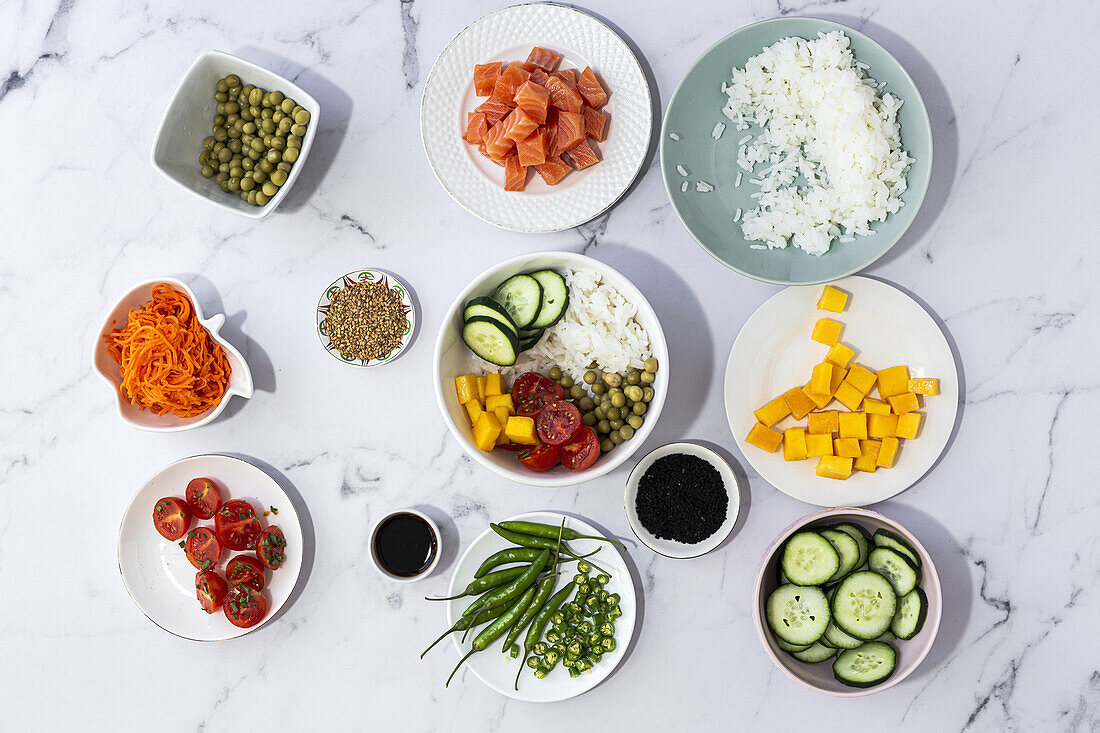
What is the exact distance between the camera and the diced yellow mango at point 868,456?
2283mm

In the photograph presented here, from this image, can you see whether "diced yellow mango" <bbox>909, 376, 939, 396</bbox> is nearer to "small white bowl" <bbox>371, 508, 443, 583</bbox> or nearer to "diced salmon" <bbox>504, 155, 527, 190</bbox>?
"diced salmon" <bbox>504, 155, 527, 190</bbox>

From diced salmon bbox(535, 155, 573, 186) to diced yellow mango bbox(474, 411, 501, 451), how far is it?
2.47ft

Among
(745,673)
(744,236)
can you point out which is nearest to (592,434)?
(744,236)

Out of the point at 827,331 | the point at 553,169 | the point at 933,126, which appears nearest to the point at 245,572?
the point at 553,169

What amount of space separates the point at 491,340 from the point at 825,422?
1.06m

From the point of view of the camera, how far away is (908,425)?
2.27 metres

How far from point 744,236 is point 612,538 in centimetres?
106

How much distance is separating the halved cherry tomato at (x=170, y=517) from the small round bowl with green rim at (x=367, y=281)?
716 mm

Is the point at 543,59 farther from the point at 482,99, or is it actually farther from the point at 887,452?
the point at 887,452

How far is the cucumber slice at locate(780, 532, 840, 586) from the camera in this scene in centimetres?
221

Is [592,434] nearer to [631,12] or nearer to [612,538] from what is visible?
[612,538]

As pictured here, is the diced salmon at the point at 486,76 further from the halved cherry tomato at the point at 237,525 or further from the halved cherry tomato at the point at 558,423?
the halved cherry tomato at the point at 237,525

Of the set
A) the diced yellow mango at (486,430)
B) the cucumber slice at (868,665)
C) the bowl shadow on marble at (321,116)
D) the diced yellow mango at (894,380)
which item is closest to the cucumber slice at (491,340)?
the diced yellow mango at (486,430)

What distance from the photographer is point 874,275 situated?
7.91 feet
